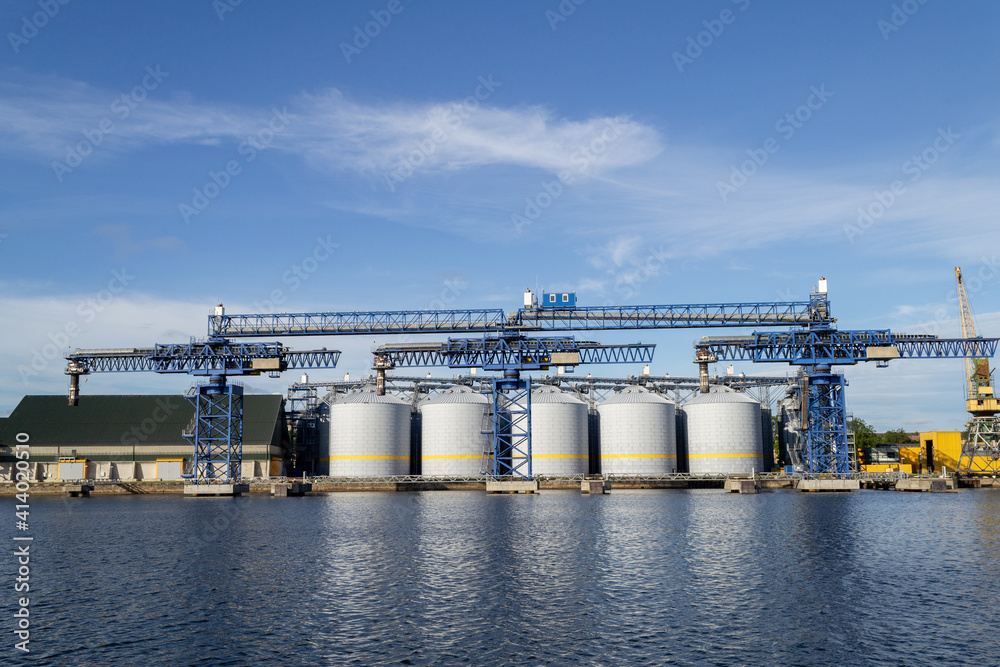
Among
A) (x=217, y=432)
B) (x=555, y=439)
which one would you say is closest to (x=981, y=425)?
(x=555, y=439)

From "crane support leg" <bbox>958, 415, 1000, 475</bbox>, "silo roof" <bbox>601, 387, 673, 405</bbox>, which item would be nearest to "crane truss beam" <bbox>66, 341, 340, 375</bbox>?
"silo roof" <bbox>601, 387, 673, 405</bbox>

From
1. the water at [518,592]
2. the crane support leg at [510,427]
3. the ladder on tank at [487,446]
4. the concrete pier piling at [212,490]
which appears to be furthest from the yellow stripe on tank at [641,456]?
the water at [518,592]

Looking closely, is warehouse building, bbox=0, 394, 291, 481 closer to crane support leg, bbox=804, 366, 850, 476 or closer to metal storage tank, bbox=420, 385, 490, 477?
metal storage tank, bbox=420, 385, 490, 477

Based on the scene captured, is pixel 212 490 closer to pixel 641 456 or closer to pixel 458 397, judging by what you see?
pixel 458 397

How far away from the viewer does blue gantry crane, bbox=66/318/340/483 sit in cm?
9150

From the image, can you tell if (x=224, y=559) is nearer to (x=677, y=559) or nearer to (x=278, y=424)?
(x=677, y=559)

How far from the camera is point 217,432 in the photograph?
98625 millimetres

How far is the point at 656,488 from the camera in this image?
96.4m

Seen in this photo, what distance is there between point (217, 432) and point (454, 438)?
1123 inches

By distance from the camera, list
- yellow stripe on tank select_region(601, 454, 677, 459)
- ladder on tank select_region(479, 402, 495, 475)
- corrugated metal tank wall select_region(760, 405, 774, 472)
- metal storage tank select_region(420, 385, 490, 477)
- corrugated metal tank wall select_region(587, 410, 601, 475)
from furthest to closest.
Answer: corrugated metal tank wall select_region(760, 405, 774, 472), corrugated metal tank wall select_region(587, 410, 601, 475), yellow stripe on tank select_region(601, 454, 677, 459), metal storage tank select_region(420, 385, 490, 477), ladder on tank select_region(479, 402, 495, 475)

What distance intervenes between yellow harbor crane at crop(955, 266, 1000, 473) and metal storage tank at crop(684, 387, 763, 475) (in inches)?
952

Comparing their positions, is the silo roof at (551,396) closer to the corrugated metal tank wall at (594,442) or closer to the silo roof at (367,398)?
the corrugated metal tank wall at (594,442)

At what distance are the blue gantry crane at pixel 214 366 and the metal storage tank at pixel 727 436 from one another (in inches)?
1830

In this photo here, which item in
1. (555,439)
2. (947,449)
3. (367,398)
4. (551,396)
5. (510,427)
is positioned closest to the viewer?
(510,427)
